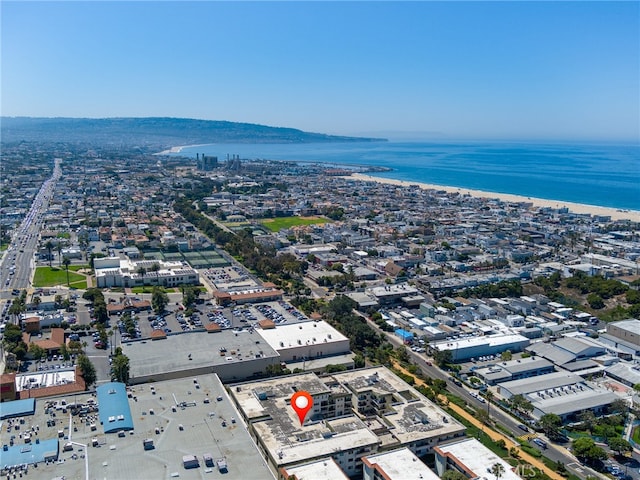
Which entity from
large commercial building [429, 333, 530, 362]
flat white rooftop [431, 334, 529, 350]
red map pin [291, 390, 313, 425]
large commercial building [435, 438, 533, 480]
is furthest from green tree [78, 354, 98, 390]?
flat white rooftop [431, 334, 529, 350]

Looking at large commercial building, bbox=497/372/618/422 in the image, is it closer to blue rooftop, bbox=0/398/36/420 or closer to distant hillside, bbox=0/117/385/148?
blue rooftop, bbox=0/398/36/420

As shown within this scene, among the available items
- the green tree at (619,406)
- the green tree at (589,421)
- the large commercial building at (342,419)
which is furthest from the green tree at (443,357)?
the green tree at (619,406)

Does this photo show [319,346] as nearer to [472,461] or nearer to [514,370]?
[514,370]

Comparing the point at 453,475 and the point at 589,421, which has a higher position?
the point at 453,475

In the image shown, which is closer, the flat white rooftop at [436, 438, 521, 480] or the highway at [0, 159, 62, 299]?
the flat white rooftop at [436, 438, 521, 480]

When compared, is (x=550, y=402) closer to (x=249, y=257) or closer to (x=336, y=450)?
(x=336, y=450)

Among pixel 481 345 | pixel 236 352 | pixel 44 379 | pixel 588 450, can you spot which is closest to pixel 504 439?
pixel 588 450
